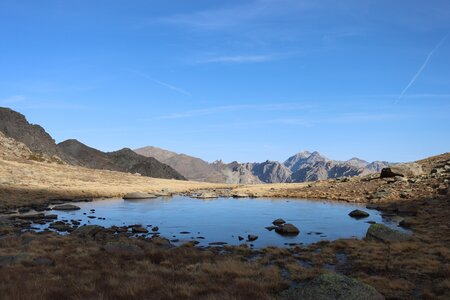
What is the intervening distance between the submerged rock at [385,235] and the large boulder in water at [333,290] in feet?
56.4

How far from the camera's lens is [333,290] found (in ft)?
47.3

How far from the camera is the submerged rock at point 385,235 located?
30484 mm

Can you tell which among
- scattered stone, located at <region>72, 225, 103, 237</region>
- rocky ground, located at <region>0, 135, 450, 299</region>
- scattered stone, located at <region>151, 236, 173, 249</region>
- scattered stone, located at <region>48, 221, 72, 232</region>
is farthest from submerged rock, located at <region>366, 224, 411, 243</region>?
scattered stone, located at <region>48, 221, 72, 232</region>

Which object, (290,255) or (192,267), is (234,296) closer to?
(192,267)

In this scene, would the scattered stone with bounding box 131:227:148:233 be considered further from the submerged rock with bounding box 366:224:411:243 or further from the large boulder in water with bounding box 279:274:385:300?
the large boulder in water with bounding box 279:274:385:300

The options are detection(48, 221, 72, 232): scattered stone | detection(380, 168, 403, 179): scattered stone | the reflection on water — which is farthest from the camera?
detection(380, 168, 403, 179): scattered stone

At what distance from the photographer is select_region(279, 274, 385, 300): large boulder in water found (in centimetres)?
1413

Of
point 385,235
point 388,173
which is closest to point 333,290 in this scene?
point 385,235

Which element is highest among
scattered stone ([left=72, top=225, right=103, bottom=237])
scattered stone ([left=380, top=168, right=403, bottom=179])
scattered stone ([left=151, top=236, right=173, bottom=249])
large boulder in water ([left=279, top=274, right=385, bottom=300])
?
scattered stone ([left=380, top=168, right=403, bottom=179])

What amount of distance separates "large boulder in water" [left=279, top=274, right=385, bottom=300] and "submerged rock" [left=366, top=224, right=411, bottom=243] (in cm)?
1719

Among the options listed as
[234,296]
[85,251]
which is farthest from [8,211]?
[234,296]

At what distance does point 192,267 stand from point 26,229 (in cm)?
2324

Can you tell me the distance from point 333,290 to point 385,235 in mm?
19266

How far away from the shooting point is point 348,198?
7606 centimetres
